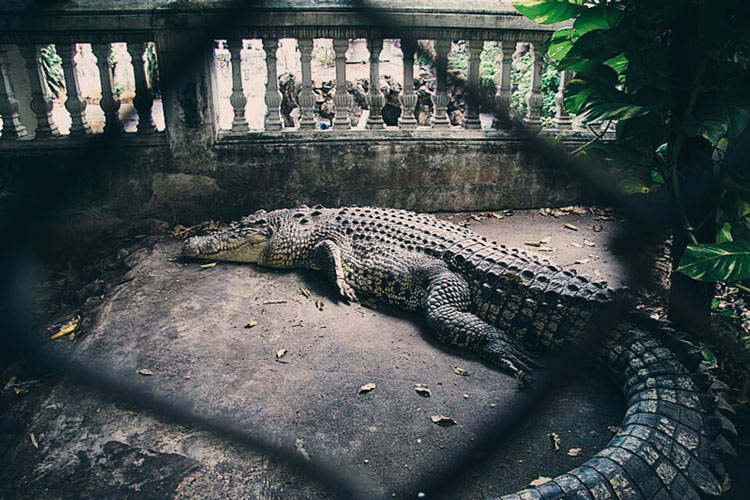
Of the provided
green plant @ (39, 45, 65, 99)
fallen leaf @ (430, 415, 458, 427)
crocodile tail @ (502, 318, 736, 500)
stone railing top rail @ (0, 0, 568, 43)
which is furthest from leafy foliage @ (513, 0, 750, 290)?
green plant @ (39, 45, 65, 99)

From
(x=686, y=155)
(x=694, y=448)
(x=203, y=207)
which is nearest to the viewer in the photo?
(x=694, y=448)

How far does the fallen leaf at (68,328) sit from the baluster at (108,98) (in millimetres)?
1873

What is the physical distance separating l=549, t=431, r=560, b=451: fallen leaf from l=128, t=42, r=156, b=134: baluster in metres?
4.35

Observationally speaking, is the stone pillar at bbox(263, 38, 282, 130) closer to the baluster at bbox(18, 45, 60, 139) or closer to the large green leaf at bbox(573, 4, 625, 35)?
the baluster at bbox(18, 45, 60, 139)

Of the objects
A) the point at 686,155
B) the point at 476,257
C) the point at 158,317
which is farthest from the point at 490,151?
the point at 158,317

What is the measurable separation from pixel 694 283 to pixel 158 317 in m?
3.53

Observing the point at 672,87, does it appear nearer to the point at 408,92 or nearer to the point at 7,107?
the point at 408,92

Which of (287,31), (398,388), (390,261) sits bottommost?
(398,388)

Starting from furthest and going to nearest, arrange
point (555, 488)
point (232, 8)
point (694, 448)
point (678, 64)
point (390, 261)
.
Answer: point (232, 8) < point (390, 261) < point (678, 64) < point (694, 448) < point (555, 488)

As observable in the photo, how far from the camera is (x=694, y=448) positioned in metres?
2.38

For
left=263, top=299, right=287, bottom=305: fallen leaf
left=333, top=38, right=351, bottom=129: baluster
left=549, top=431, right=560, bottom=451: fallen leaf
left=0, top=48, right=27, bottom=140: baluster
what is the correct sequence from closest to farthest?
left=549, top=431, right=560, bottom=451: fallen leaf
left=263, top=299, right=287, bottom=305: fallen leaf
left=0, top=48, right=27, bottom=140: baluster
left=333, top=38, right=351, bottom=129: baluster

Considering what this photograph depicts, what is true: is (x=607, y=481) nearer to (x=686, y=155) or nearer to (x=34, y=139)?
(x=686, y=155)

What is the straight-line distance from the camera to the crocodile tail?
2191mm

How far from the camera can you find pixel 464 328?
3.65 metres
